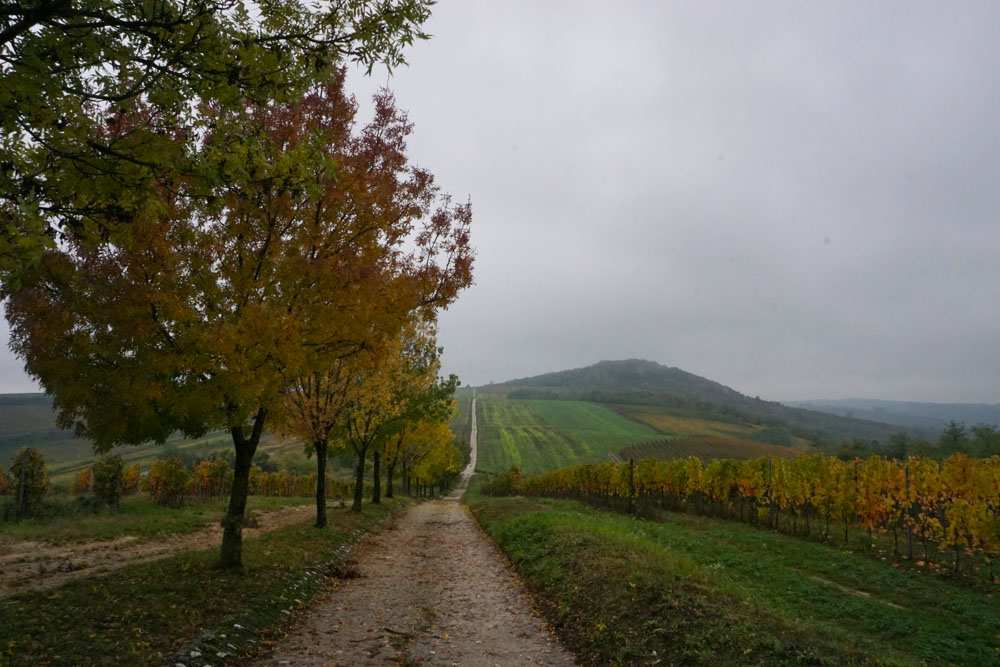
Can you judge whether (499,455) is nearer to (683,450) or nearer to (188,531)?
(683,450)

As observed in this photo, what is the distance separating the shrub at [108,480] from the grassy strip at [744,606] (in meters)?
16.3

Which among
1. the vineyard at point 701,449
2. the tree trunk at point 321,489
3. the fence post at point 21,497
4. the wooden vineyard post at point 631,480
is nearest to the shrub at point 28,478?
the fence post at point 21,497

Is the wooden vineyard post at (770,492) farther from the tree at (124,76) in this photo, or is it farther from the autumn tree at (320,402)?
the tree at (124,76)

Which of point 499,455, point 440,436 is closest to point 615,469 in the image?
point 440,436

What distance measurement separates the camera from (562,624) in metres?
7.84

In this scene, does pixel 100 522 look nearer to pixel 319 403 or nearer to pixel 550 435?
pixel 319 403

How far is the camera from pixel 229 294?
8.01 metres

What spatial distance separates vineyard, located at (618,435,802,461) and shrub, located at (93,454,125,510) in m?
56.4

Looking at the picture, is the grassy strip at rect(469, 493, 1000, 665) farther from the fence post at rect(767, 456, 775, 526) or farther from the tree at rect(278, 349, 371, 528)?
the fence post at rect(767, 456, 775, 526)

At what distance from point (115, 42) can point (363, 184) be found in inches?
184

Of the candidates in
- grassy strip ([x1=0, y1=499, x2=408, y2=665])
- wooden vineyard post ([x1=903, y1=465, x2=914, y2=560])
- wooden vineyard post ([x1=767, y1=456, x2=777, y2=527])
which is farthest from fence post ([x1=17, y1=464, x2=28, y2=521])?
wooden vineyard post ([x1=767, y1=456, x2=777, y2=527])

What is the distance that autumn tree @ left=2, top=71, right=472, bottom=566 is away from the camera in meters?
6.91

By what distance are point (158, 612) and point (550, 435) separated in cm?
9981

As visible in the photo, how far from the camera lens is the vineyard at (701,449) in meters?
67.9
